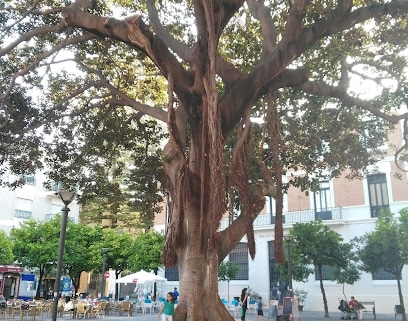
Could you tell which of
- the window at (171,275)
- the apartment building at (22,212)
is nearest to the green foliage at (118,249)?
the window at (171,275)

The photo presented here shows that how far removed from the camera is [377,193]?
92.1 ft

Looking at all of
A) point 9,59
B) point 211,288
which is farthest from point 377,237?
point 9,59

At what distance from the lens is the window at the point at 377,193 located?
2772 cm

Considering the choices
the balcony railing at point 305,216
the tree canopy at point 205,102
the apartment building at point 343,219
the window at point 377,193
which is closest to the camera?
the tree canopy at point 205,102

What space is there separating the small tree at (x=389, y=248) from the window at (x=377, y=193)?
608 cm

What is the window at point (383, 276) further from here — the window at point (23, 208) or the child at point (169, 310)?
the window at point (23, 208)

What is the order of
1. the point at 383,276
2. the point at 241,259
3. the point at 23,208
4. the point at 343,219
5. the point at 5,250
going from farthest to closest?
the point at 23,208
the point at 241,259
the point at 343,219
the point at 5,250
the point at 383,276

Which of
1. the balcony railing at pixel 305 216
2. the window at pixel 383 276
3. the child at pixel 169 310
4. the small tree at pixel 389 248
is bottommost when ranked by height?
the child at pixel 169 310

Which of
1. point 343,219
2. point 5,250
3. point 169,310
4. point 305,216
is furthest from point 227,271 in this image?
point 169,310

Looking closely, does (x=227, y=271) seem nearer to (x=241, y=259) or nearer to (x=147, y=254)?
(x=241, y=259)

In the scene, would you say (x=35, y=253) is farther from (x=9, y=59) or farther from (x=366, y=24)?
(x=366, y=24)

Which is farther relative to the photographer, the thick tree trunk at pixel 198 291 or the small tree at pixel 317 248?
the small tree at pixel 317 248

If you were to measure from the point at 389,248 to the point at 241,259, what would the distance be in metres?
14.1

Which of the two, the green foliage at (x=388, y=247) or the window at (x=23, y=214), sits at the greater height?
the window at (x=23, y=214)
